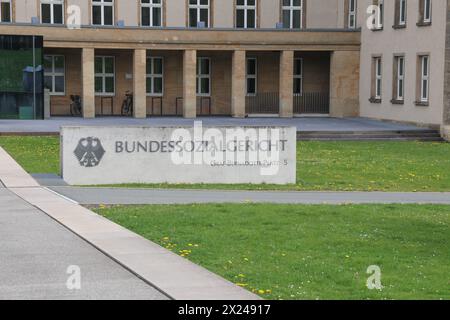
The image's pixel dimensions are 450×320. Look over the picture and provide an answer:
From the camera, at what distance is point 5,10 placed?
48.6 m

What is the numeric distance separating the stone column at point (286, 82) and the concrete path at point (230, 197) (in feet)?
88.0

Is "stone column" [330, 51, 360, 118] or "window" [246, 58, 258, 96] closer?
"stone column" [330, 51, 360, 118]

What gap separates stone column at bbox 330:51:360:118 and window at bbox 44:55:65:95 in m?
14.0

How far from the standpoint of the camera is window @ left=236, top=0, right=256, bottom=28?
168ft

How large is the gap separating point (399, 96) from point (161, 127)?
2404cm

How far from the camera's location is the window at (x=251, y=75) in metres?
52.3

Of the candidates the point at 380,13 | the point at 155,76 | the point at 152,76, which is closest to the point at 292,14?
the point at 380,13

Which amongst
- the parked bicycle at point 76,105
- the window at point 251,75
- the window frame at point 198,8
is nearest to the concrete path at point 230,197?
the parked bicycle at point 76,105

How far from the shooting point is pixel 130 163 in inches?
901

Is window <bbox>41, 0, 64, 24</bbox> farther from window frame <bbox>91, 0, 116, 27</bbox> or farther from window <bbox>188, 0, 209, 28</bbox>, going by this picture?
window <bbox>188, 0, 209, 28</bbox>

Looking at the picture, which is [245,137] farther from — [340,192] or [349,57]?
[349,57]

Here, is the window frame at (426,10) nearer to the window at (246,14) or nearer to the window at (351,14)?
the window at (351,14)

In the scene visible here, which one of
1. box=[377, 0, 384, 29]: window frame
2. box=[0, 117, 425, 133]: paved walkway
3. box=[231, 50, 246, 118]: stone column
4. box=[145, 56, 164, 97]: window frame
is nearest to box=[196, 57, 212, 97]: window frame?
box=[145, 56, 164, 97]: window frame
